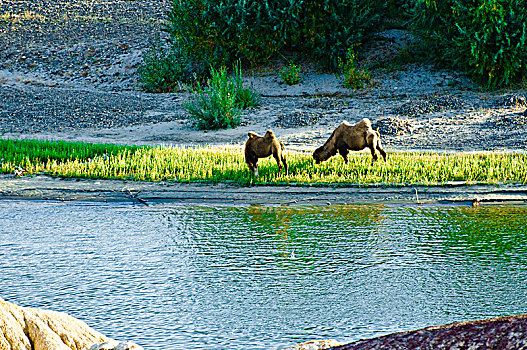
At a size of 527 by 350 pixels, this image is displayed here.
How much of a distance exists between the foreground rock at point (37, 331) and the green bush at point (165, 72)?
15971 millimetres

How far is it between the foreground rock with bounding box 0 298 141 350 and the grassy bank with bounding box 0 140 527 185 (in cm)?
621

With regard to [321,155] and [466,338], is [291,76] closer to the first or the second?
[321,155]

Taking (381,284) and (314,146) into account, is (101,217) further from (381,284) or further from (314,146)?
(314,146)

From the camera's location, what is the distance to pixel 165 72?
19.1m

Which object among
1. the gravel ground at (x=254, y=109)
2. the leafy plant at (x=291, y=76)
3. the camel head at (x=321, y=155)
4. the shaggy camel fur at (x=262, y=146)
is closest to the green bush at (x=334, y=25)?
the gravel ground at (x=254, y=109)

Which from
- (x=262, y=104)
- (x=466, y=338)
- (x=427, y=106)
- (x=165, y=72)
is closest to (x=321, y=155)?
(x=427, y=106)

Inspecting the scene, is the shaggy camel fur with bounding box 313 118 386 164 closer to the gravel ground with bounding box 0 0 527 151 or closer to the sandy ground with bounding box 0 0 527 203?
the sandy ground with bounding box 0 0 527 203

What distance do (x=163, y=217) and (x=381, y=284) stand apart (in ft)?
10.5

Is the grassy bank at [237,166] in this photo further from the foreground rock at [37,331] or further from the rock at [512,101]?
the foreground rock at [37,331]

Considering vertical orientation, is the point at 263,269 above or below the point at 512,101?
below

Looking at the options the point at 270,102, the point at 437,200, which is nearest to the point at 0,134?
the point at 270,102

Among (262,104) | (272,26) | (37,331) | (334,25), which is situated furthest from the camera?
(272,26)

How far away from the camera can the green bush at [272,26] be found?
1831 centimetres

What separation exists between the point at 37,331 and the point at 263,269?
2.93 m
